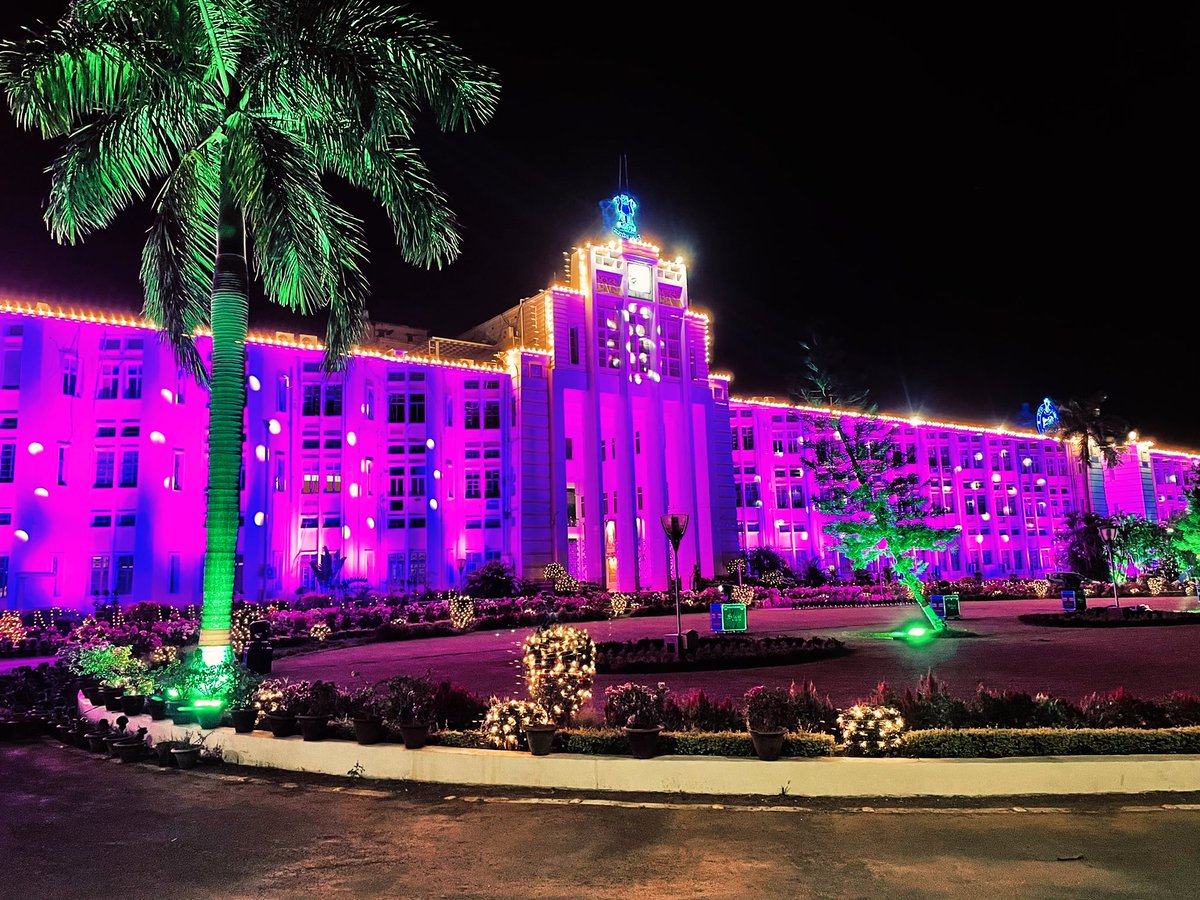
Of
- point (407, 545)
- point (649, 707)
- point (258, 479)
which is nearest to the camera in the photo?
point (649, 707)

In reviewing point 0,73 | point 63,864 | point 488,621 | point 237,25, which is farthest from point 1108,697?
point 488,621

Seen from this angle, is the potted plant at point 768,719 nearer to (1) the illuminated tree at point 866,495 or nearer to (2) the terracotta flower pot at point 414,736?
(2) the terracotta flower pot at point 414,736

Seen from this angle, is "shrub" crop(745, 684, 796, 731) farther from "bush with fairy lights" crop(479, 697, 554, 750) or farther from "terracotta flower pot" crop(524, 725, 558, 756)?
"bush with fairy lights" crop(479, 697, 554, 750)

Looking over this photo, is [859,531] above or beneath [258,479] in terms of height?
beneath

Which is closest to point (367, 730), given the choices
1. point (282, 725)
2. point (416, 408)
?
point (282, 725)

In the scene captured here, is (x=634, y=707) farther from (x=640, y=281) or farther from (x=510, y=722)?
(x=640, y=281)

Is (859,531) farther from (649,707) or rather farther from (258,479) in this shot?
(258,479)

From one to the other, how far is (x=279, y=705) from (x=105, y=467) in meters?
31.8

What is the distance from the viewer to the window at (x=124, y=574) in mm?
35531

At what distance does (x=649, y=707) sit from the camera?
893 cm

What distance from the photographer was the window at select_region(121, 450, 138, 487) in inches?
1447

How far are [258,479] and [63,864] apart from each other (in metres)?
35.9

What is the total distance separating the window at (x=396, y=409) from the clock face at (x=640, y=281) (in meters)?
16.1

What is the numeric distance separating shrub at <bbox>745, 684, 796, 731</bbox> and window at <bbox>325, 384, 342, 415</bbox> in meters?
38.1
